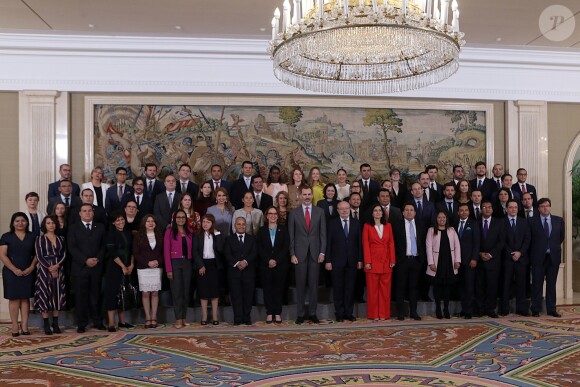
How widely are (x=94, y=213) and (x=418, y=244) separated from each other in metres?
4.93

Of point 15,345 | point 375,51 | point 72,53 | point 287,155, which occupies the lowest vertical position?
point 15,345

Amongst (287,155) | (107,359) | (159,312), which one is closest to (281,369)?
A: (107,359)

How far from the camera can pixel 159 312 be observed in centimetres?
905

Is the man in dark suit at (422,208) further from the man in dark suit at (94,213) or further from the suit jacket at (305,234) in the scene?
the man in dark suit at (94,213)

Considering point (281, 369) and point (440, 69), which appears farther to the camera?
point (440, 69)

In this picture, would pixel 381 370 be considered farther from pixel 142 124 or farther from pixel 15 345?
pixel 142 124

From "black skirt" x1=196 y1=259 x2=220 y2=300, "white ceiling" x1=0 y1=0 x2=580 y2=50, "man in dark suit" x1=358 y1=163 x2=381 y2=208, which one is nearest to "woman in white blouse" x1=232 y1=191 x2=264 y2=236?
"black skirt" x1=196 y1=259 x2=220 y2=300

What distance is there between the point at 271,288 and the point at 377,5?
4.61 metres

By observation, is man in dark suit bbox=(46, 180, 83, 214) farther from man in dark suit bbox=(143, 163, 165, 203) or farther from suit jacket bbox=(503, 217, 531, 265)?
suit jacket bbox=(503, 217, 531, 265)

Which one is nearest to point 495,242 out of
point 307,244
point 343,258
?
point 343,258

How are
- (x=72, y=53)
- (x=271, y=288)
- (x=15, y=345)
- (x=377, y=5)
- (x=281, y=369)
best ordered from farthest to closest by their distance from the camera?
1. (x=72, y=53)
2. (x=271, y=288)
3. (x=15, y=345)
4. (x=281, y=369)
5. (x=377, y=5)

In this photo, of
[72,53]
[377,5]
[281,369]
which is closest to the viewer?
[377,5]

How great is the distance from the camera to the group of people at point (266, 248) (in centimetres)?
838

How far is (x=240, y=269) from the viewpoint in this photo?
8797mm
